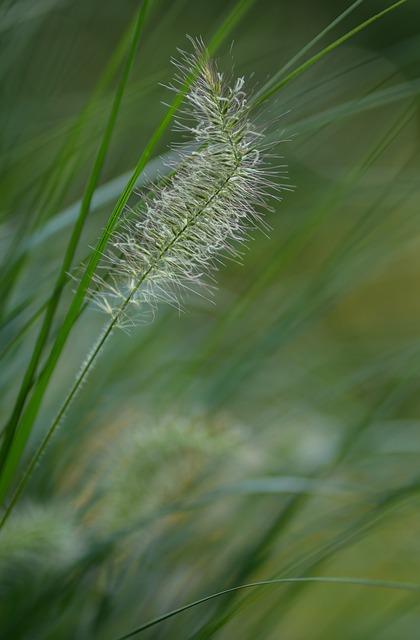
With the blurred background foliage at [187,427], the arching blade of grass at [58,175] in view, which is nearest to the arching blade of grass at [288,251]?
the blurred background foliage at [187,427]

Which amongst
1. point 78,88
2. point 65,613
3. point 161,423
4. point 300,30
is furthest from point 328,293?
point 300,30

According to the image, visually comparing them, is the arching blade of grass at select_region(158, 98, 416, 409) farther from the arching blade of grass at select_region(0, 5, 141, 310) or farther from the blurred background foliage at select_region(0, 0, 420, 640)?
the arching blade of grass at select_region(0, 5, 141, 310)

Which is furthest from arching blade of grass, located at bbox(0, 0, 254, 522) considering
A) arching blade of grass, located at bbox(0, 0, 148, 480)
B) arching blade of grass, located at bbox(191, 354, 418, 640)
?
arching blade of grass, located at bbox(191, 354, 418, 640)

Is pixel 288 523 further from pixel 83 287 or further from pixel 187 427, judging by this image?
pixel 83 287

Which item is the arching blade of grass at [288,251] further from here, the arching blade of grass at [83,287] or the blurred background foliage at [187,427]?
the arching blade of grass at [83,287]

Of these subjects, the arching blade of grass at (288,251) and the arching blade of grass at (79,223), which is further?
the arching blade of grass at (288,251)

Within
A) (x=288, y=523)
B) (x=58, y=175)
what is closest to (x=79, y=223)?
(x=58, y=175)

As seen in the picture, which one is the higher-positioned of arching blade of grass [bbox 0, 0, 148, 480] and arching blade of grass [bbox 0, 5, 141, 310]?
arching blade of grass [bbox 0, 5, 141, 310]

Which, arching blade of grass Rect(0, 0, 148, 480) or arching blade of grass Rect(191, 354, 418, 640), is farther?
arching blade of grass Rect(191, 354, 418, 640)
